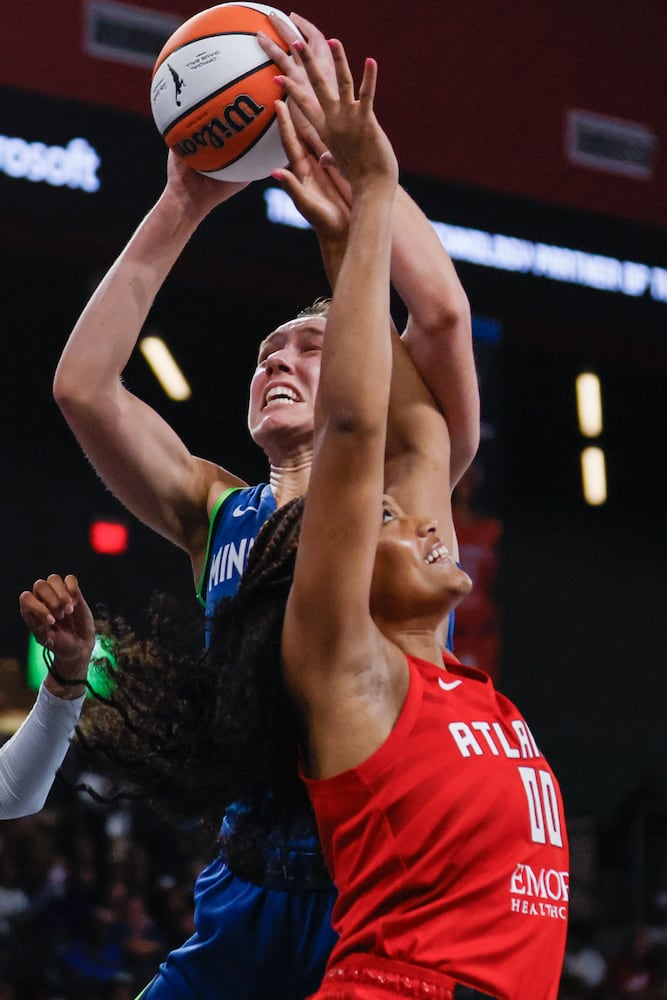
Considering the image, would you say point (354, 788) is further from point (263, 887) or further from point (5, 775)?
point (5, 775)

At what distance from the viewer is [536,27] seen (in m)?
7.71

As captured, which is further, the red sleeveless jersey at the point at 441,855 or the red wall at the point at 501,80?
the red wall at the point at 501,80

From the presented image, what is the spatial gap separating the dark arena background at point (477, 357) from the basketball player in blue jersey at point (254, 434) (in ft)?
2.39

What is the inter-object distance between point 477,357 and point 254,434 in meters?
4.03

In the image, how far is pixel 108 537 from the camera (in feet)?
31.0

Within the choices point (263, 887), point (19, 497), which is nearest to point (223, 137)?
point (263, 887)

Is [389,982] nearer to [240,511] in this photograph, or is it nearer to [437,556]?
[437,556]

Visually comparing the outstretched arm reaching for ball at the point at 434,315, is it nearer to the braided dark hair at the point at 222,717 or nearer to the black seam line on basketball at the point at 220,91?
the black seam line on basketball at the point at 220,91

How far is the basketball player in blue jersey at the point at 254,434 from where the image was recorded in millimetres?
2256

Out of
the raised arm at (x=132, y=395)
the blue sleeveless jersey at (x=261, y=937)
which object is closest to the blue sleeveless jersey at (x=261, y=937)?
the blue sleeveless jersey at (x=261, y=937)

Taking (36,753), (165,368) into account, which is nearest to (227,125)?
(36,753)

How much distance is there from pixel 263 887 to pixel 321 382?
94 cm

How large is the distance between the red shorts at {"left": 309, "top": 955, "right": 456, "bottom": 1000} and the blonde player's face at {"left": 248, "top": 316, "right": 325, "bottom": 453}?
3.55ft

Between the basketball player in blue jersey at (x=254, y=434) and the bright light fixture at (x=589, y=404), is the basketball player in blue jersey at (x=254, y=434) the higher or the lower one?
the lower one
